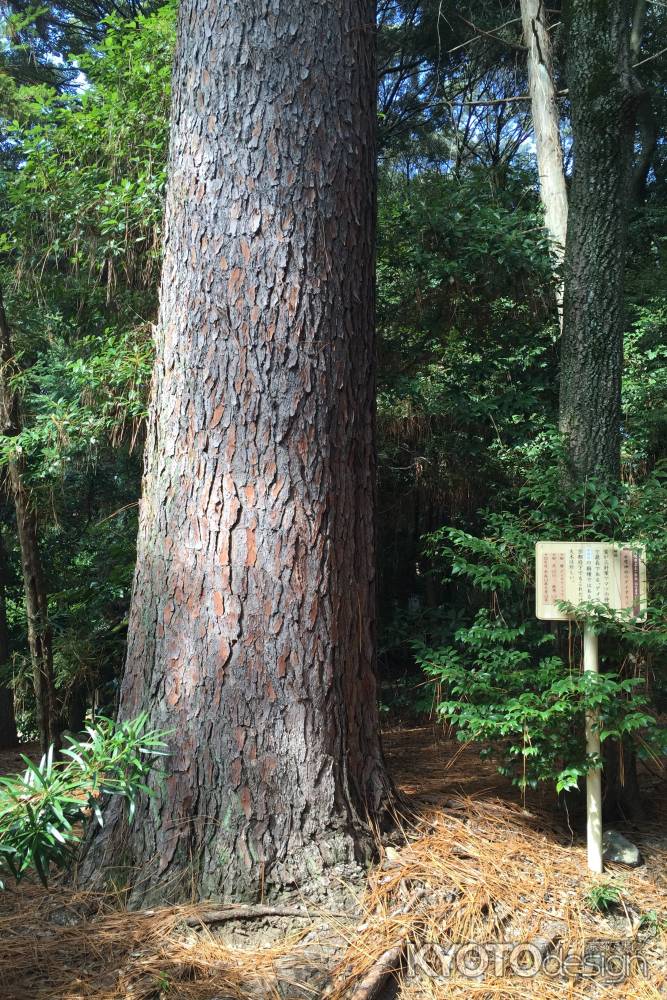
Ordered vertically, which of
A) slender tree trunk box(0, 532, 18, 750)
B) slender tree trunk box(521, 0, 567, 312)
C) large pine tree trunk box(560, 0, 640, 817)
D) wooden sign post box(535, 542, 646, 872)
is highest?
slender tree trunk box(521, 0, 567, 312)

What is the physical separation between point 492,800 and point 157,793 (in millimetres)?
1569

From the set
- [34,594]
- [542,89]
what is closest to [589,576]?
[34,594]

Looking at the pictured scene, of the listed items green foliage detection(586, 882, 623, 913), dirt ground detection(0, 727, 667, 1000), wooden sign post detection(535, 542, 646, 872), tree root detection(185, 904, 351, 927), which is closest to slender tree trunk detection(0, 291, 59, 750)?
dirt ground detection(0, 727, 667, 1000)

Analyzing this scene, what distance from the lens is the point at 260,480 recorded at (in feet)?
8.72

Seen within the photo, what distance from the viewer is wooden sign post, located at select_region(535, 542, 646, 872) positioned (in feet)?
10.3

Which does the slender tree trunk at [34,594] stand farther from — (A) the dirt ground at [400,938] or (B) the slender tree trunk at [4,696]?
(B) the slender tree trunk at [4,696]

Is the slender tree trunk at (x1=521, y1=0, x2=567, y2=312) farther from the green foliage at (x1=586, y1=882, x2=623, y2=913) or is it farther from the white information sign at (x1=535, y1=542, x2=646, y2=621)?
the green foliage at (x1=586, y1=882, x2=623, y2=913)

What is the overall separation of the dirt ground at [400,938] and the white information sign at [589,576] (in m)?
1.00

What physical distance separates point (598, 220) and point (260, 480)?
2530 mm

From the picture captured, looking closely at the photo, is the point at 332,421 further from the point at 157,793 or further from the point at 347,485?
the point at 157,793

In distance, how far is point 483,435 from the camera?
5.34m

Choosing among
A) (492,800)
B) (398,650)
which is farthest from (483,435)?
(492,800)

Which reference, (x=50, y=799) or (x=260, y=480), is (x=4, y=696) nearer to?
(x=260, y=480)

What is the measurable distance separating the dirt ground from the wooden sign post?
1.75 ft
